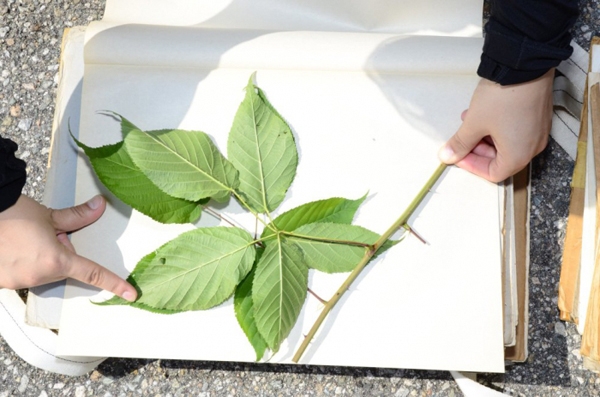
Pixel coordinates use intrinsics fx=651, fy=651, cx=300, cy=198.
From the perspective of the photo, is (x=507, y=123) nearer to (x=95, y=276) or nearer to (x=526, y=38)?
(x=526, y=38)

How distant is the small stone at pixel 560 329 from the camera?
0.91m

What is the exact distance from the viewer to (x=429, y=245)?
0.72m

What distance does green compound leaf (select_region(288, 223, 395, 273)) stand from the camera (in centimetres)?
69

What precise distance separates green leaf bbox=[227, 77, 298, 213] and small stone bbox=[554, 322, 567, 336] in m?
0.46

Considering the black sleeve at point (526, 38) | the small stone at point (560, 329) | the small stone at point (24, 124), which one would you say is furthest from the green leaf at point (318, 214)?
the small stone at point (24, 124)

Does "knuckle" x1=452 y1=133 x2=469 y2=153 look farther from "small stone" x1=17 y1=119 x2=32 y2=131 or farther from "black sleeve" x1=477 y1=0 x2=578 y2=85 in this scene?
"small stone" x1=17 y1=119 x2=32 y2=131

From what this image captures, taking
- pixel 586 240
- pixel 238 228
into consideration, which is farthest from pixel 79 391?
pixel 586 240

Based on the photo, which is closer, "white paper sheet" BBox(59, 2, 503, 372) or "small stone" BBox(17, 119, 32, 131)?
"white paper sheet" BBox(59, 2, 503, 372)

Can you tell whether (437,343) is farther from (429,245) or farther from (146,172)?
(146,172)

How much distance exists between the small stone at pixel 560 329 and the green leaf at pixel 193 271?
1.59ft

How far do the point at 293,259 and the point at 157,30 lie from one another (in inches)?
13.4

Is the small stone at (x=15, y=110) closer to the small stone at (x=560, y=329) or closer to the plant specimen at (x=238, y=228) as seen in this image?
the plant specimen at (x=238, y=228)

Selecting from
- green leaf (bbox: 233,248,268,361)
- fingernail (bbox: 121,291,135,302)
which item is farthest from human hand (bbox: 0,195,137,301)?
green leaf (bbox: 233,248,268,361)

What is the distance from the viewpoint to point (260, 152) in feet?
2.31
